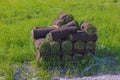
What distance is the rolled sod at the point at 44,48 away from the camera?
7613 millimetres

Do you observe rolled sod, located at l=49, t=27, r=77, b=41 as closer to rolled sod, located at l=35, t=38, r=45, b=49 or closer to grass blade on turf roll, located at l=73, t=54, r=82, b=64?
rolled sod, located at l=35, t=38, r=45, b=49

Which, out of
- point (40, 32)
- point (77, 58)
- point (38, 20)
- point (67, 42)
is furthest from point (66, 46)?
point (38, 20)

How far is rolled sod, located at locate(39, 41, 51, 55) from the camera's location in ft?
25.0

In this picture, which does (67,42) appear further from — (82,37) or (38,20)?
(38,20)

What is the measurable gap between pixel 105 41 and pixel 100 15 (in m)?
3.65

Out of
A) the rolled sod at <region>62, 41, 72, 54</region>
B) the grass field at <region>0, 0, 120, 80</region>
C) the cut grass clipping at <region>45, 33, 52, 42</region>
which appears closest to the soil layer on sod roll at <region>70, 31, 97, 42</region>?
the rolled sod at <region>62, 41, 72, 54</region>

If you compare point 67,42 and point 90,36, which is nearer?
point 67,42

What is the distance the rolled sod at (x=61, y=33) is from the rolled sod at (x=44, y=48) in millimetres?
187

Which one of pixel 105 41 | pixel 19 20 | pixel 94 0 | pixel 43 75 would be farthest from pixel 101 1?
pixel 43 75

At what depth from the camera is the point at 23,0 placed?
688 inches

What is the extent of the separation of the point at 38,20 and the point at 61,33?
4779mm

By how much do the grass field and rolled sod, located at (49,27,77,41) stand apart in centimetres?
83

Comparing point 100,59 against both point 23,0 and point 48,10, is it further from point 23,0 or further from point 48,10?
point 23,0

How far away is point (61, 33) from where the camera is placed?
7766mm
